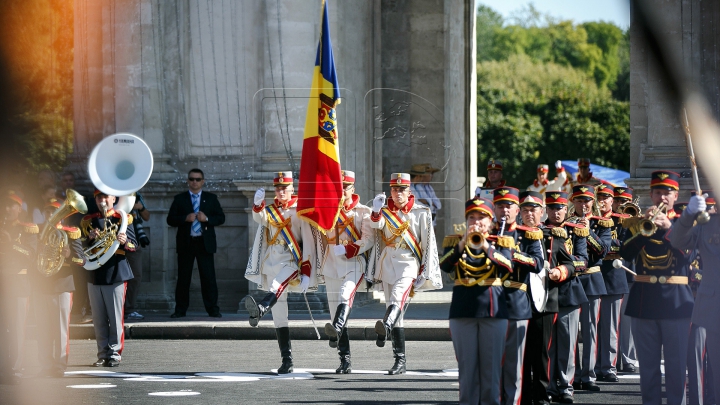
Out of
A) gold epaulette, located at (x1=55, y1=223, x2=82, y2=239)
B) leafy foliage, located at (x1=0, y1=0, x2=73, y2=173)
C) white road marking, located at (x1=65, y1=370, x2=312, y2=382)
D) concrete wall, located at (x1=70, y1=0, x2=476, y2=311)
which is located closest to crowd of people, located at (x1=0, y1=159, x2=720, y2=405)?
gold epaulette, located at (x1=55, y1=223, x2=82, y2=239)

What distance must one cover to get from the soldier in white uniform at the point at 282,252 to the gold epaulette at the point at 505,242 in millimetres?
3651

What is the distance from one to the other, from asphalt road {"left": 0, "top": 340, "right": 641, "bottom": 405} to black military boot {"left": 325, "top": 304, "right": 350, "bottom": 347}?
1.23 ft

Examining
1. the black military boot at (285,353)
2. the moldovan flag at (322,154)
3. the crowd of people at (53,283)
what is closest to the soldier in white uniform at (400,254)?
the moldovan flag at (322,154)

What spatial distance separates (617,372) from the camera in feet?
34.6

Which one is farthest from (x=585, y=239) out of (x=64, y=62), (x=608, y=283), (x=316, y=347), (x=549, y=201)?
(x=64, y=62)

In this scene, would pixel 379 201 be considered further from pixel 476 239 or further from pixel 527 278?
pixel 476 239

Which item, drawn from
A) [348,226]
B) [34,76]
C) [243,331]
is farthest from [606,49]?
[34,76]

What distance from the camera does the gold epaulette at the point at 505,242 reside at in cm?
727

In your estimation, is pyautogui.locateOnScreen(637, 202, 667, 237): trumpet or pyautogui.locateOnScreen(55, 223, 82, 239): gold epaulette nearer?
pyautogui.locateOnScreen(637, 202, 667, 237): trumpet

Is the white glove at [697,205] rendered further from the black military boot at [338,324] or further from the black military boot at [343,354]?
the black military boot at [343,354]

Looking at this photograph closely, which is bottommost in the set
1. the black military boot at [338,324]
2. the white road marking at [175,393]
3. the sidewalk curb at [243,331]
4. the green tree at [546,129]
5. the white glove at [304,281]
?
the sidewalk curb at [243,331]

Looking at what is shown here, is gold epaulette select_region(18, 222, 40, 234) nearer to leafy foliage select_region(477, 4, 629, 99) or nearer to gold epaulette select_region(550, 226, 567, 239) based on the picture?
gold epaulette select_region(550, 226, 567, 239)

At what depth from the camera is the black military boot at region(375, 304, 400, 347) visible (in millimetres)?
10023

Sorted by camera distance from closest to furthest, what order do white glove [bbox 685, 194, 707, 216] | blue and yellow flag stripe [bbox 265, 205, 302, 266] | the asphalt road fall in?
white glove [bbox 685, 194, 707, 216], the asphalt road, blue and yellow flag stripe [bbox 265, 205, 302, 266]
